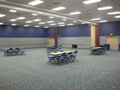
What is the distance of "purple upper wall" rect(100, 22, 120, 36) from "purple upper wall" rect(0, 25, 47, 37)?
13.4 metres

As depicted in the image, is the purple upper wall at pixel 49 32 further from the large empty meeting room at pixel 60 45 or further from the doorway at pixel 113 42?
the doorway at pixel 113 42

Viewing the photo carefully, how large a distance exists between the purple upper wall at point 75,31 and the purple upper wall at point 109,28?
9.06 feet

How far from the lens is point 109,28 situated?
19516 millimetres

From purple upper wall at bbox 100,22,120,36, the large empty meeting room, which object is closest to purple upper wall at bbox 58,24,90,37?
the large empty meeting room

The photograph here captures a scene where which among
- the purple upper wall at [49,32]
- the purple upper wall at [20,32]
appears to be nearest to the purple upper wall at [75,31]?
the purple upper wall at [49,32]

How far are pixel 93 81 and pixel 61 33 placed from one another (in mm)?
21014

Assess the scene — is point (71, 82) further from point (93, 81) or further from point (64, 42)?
point (64, 42)

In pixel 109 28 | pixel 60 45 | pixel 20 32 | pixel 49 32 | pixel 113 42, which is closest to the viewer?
pixel 113 42

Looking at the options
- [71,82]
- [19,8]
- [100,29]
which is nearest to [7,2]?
[19,8]

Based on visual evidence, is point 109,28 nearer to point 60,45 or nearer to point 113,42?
point 113,42

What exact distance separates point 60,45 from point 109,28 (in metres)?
8.72

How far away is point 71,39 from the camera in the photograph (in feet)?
80.2

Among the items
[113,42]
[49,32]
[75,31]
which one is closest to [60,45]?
[75,31]

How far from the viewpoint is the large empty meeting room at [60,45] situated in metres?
5.54
